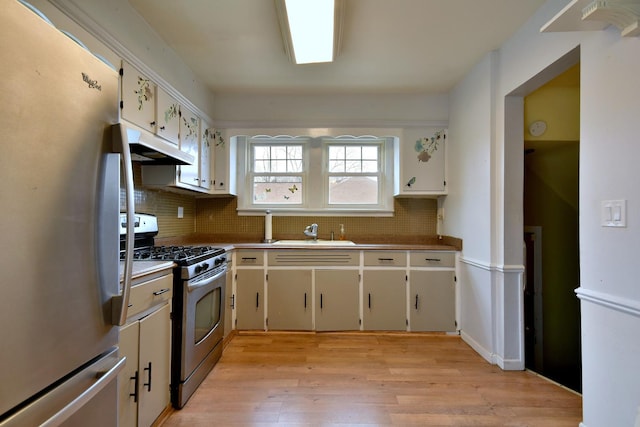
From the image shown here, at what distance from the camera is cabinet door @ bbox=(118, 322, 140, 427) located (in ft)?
4.31

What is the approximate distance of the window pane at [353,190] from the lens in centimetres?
355

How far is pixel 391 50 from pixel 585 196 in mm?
1674

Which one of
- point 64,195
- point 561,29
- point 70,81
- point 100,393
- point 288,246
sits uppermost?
point 561,29

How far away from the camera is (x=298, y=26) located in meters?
1.90

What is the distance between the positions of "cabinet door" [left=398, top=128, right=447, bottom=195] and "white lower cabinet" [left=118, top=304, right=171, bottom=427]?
2.52m

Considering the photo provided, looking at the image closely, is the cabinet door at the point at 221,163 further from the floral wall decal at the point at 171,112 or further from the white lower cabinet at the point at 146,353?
the white lower cabinet at the point at 146,353

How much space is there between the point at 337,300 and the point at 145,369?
1.78m

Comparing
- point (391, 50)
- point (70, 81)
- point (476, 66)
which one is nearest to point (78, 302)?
point (70, 81)

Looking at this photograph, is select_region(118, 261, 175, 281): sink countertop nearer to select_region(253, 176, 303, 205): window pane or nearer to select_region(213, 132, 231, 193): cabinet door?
select_region(213, 132, 231, 193): cabinet door

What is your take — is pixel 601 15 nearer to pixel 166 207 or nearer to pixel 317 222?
pixel 317 222

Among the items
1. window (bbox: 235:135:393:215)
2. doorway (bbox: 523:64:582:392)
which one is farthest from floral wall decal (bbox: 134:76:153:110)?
doorway (bbox: 523:64:582:392)

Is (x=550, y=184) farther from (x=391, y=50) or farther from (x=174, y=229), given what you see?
(x=174, y=229)

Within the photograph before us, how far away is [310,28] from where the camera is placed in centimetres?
Result: 193

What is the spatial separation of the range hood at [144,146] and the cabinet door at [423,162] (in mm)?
2135
